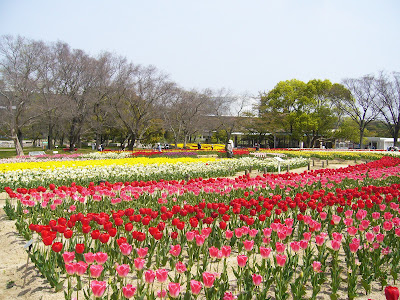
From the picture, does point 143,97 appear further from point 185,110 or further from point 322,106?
point 322,106

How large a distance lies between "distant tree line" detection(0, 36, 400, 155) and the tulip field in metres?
21.3

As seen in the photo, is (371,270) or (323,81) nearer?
(371,270)

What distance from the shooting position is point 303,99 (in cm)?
4644

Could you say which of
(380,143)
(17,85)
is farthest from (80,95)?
(380,143)

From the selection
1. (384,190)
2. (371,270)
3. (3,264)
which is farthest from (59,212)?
(384,190)

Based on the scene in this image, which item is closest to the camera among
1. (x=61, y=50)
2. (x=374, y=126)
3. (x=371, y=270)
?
(x=371, y=270)

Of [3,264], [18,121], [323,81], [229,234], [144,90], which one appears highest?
[323,81]

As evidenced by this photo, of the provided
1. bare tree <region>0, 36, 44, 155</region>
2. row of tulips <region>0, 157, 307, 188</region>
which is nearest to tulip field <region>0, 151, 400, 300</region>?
row of tulips <region>0, 157, 307, 188</region>

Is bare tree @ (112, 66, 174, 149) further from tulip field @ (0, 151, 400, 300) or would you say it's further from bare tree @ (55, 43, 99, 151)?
tulip field @ (0, 151, 400, 300)

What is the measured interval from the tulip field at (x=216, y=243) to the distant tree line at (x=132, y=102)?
69.8 feet

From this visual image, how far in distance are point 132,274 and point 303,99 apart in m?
46.2

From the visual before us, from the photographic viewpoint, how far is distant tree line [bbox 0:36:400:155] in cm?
2748

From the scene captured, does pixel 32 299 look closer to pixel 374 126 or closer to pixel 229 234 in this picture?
pixel 229 234

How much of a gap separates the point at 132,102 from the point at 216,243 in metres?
33.0
